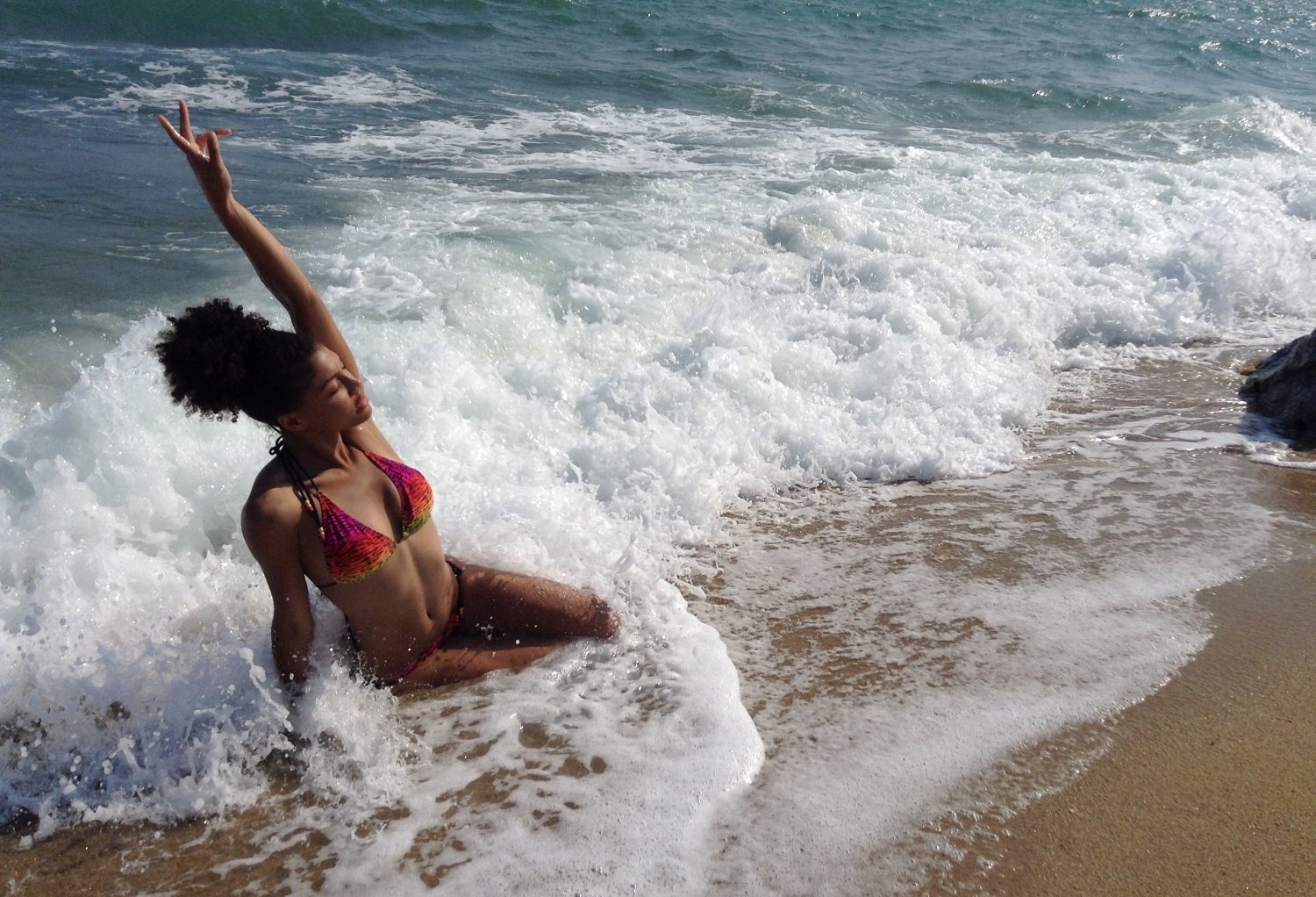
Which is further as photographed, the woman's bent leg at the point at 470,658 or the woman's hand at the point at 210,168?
the woman's bent leg at the point at 470,658

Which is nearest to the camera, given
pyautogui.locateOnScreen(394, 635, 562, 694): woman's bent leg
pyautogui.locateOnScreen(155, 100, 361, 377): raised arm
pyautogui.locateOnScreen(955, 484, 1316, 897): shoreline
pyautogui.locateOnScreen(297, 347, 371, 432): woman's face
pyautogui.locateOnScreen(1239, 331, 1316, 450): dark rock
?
pyautogui.locateOnScreen(955, 484, 1316, 897): shoreline

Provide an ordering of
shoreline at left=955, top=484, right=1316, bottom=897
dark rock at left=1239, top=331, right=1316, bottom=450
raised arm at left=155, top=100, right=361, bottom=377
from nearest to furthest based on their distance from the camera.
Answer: shoreline at left=955, top=484, right=1316, bottom=897, raised arm at left=155, top=100, right=361, bottom=377, dark rock at left=1239, top=331, right=1316, bottom=450

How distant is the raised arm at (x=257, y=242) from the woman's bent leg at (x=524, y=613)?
2.87 feet

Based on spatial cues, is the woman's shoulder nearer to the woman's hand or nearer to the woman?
the woman

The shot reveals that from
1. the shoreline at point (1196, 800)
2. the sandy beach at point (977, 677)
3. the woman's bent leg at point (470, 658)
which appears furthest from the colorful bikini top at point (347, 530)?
the shoreline at point (1196, 800)

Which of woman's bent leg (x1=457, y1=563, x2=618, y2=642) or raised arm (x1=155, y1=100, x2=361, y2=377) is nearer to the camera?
raised arm (x1=155, y1=100, x2=361, y2=377)

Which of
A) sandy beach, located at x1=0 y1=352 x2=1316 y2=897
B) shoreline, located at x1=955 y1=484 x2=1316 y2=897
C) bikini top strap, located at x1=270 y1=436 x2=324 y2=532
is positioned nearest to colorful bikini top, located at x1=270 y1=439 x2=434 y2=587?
bikini top strap, located at x1=270 y1=436 x2=324 y2=532

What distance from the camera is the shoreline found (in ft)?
8.82

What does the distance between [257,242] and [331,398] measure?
559mm

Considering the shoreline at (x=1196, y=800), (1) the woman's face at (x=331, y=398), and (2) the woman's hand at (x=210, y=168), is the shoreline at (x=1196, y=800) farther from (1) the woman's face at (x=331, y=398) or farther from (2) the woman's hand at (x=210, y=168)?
(2) the woman's hand at (x=210, y=168)

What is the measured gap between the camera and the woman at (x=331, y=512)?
9.07 feet

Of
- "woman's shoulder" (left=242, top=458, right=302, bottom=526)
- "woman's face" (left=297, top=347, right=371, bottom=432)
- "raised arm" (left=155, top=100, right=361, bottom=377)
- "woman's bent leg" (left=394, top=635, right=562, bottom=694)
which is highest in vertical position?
"raised arm" (left=155, top=100, right=361, bottom=377)

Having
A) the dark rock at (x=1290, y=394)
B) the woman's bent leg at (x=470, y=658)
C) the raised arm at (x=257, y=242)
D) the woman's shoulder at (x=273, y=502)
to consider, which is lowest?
the woman's bent leg at (x=470, y=658)

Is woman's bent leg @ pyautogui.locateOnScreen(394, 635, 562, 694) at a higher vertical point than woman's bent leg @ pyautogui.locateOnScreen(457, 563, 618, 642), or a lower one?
lower
